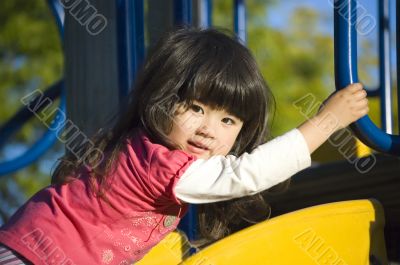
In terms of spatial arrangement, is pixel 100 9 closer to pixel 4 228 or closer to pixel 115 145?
pixel 115 145

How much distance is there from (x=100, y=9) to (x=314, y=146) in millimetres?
808

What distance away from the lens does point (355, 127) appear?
4.79 ft

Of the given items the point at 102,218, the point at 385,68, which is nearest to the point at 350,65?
the point at 102,218

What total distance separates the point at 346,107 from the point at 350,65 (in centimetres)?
8

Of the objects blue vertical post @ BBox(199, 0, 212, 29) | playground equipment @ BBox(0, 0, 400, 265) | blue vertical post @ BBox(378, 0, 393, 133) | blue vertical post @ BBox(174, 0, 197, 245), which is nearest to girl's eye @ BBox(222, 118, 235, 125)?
playground equipment @ BBox(0, 0, 400, 265)

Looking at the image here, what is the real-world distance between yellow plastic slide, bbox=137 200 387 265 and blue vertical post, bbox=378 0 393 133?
1055 mm

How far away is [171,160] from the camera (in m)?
1.43

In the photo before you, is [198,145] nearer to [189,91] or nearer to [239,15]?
[189,91]

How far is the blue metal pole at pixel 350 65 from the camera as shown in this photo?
1438 millimetres

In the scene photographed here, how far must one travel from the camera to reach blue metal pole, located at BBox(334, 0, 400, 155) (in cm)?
A: 144

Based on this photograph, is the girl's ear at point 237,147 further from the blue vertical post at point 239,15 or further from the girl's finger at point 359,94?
the blue vertical post at point 239,15

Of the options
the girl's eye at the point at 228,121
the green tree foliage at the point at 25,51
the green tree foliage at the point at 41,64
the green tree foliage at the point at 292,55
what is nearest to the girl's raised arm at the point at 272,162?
the girl's eye at the point at 228,121

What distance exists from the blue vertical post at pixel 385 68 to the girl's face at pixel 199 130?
45.0 inches

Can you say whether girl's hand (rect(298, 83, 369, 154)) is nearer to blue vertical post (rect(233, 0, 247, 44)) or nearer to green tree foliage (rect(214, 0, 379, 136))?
blue vertical post (rect(233, 0, 247, 44))
